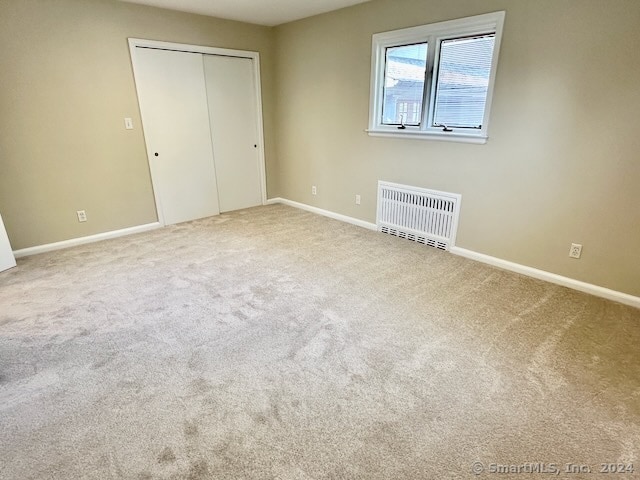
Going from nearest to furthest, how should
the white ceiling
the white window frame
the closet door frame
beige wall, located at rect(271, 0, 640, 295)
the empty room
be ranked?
the empty room, beige wall, located at rect(271, 0, 640, 295), the white window frame, the white ceiling, the closet door frame

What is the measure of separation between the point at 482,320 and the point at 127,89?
4.18m

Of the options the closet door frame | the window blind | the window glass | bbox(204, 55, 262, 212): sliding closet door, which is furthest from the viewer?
bbox(204, 55, 262, 212): sliding closet door

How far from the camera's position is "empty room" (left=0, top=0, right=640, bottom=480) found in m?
1.56

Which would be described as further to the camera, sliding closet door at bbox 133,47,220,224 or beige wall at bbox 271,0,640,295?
sliding closet door at bbox 133,47,220,224

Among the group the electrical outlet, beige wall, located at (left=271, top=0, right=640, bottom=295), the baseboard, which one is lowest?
the baseboard

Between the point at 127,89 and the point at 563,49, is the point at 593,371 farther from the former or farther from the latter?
the point at 127,89

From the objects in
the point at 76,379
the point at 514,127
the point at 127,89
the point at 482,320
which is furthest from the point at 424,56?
the point at 76,379

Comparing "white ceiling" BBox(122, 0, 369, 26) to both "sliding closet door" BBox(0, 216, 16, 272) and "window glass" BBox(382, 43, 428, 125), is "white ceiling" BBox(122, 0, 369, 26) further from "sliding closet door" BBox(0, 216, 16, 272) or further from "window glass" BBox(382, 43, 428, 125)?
"sliding closet door" BBox(0, 216, 16, 272)

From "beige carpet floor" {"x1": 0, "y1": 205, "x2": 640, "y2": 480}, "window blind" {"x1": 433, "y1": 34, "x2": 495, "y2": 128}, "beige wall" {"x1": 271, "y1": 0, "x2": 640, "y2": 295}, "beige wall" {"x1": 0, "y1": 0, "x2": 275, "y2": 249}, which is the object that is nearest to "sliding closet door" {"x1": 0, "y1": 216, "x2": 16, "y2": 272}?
"beige carpet floor" {"x1": 0, "y1": 205, "x2": 640, "y2": 480}

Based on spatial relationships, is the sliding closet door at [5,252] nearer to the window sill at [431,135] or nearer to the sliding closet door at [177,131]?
the sliding closet door at [177,131]

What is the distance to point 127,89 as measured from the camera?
12.3 feet

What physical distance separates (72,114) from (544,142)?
4422 mm

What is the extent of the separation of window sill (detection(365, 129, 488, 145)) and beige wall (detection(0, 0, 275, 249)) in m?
2.45

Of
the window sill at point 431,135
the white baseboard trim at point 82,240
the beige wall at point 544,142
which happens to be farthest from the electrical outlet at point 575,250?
the white baseboard trim at point 82,240
